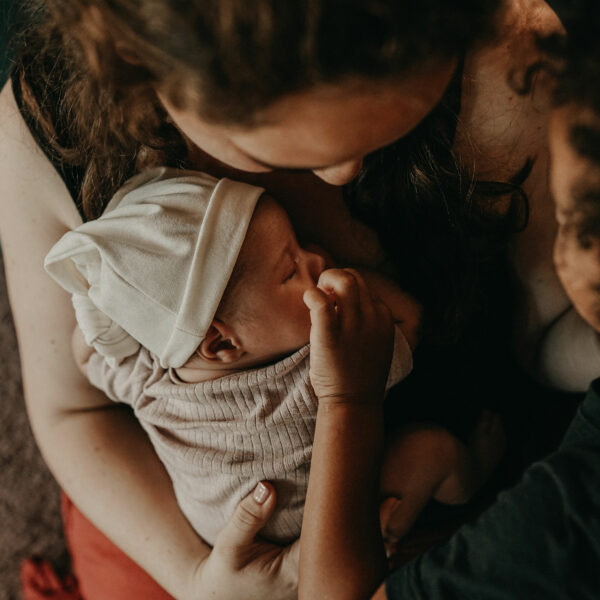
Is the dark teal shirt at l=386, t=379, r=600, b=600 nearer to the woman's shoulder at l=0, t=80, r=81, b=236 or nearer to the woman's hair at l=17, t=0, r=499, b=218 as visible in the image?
the woman's hair at l=17, t=0, r=499, b=218

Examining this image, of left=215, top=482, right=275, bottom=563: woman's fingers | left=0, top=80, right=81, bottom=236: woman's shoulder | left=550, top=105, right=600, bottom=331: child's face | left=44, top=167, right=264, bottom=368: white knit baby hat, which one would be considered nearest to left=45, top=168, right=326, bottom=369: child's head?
left=44, top=167, right=264, bottom=368: white knit baby hat

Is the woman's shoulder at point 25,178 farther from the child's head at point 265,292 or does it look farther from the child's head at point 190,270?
the child's head at point 265,292

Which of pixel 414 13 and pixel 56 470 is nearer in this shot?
pixel 414 13

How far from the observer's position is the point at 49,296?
0.97 metres

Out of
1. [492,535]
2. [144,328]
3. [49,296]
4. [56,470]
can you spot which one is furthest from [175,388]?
[492,535]

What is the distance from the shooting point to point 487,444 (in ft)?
3.70

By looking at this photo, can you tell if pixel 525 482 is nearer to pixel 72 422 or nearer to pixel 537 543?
pixel 537 543

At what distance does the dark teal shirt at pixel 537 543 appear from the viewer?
57 cm

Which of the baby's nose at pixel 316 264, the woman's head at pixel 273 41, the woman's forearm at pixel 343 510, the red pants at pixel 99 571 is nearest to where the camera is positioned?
the woman's head at pixel 273 41

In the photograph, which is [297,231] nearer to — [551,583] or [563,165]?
[563,165]

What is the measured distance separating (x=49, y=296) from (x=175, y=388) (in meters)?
0.28

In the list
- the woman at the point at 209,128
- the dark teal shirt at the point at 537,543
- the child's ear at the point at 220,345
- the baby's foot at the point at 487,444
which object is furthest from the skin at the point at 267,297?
the baby's foot at the point at 487,444

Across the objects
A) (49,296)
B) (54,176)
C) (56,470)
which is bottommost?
(56,470)

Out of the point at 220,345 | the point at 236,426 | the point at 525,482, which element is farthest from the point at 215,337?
the point at 525,482
